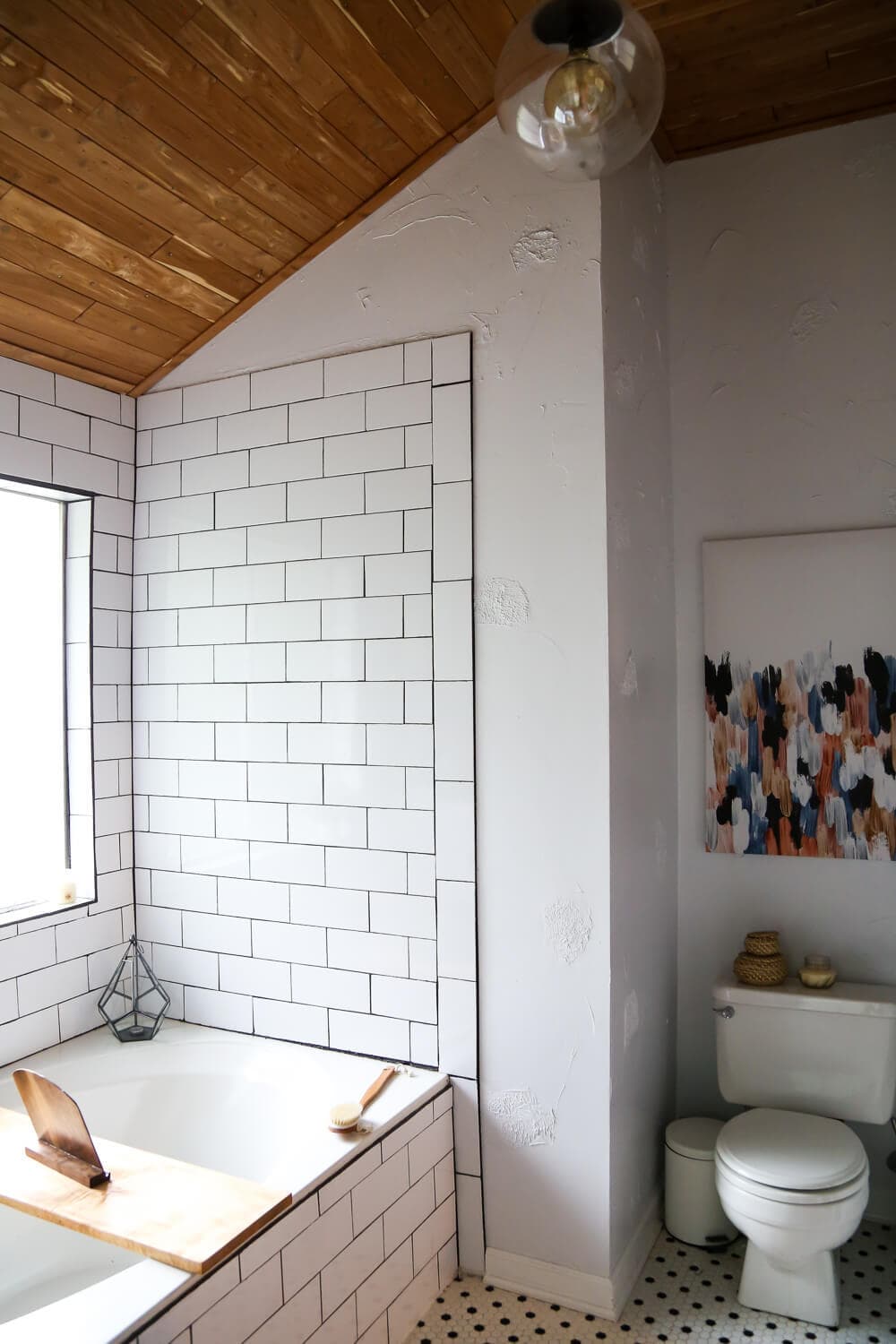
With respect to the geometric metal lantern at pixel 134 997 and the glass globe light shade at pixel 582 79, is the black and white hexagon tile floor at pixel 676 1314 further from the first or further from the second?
the glass globe light shade at pixel 582 79

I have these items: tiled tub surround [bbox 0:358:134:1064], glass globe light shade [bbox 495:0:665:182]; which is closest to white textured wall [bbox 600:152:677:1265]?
glass globe light shade [bbox 495:0:665:182]

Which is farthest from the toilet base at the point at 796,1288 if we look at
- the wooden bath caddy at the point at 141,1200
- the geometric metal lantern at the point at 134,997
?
the geometric metal lantern at the point at 134,997

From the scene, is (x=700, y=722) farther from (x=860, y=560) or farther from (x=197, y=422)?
(x=197, y=422)

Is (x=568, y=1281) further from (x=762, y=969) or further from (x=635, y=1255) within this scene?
(x=762, y=969)

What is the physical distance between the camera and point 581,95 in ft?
3.85

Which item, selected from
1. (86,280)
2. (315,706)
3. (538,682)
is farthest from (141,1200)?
(86,280)

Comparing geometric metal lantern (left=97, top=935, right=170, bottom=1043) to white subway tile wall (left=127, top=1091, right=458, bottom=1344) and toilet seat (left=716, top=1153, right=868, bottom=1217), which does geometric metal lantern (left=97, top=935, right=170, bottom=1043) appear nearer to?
white subway tile wall (left=127, top=1091, right=458, bottom=1344)

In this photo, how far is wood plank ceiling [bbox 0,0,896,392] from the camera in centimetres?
195

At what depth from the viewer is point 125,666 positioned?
9.66 ft

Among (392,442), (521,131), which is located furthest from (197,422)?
(521,131)

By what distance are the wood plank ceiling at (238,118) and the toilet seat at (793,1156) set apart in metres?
2.51

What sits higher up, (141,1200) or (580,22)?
(580,22)

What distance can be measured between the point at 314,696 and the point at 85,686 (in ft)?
2.32

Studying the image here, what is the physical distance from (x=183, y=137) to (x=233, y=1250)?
2.24 m
